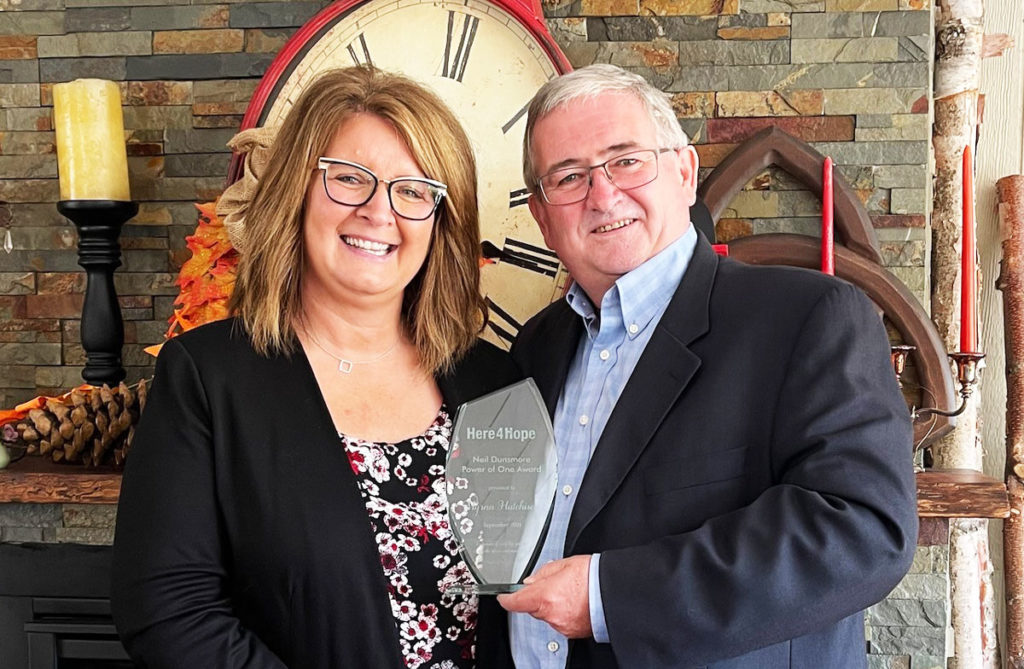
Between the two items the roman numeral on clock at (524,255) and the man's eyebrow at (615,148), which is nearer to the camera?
the man's eyebrow at (615,148)

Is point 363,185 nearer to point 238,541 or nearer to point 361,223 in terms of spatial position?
point 361,223

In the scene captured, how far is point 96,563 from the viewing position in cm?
185

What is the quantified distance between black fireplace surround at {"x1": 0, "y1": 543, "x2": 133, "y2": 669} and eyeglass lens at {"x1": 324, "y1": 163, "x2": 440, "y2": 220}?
100cm

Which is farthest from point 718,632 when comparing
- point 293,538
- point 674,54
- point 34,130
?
point 34,130

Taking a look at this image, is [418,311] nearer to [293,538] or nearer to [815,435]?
[293,538]

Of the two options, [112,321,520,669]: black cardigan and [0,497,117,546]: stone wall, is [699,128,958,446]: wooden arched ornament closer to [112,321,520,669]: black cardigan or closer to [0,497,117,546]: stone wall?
[112,321,520,669]: black cardigan

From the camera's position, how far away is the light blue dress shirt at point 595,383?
3.97 feet

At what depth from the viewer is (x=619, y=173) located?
128 centimetres

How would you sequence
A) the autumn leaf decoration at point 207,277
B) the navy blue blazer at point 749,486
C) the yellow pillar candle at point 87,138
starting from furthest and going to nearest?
the yellow pillar candle at point 87,138 < the autumn leaf decoration at point 207,277 < the navy blue blazer at point 749,486

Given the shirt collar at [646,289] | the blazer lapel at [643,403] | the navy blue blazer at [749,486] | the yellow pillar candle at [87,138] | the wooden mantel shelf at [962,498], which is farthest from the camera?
the yellow pillar candle at [87,138]

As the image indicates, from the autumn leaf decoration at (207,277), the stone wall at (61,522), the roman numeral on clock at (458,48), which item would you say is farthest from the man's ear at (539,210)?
the stone wall at (61,522)

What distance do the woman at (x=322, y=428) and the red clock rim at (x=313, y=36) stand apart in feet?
1.37

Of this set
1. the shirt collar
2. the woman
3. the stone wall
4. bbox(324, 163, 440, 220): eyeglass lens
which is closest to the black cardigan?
the woman

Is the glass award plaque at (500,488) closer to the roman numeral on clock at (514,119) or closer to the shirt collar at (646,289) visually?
the shirt collar at (646,289)
